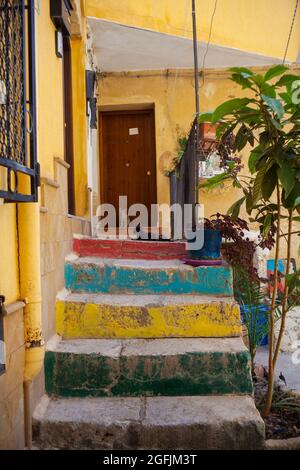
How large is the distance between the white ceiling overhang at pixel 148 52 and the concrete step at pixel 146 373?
4075 millimetres

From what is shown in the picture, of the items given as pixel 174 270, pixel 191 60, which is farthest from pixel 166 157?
pixel 174 270

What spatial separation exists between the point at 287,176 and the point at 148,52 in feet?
14.6

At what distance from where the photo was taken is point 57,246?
2.83 m

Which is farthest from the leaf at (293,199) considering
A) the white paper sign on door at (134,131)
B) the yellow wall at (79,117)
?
the white paper sign on door at (134,131)

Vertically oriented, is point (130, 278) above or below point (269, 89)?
below

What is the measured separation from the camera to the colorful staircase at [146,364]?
6.98 feet

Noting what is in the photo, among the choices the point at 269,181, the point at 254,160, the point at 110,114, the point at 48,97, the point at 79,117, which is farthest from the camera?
the point at 110,114

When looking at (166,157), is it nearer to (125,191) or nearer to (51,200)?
(125,191)

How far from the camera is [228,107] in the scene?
7.25 feet

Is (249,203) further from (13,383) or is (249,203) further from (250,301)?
(13,383)

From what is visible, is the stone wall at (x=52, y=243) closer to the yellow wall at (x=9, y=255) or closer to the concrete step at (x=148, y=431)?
the concrete step at (x=148, y=431)

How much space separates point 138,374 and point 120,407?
0.71 ft

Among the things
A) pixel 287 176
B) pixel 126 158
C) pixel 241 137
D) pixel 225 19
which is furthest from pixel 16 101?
pixel 126 158

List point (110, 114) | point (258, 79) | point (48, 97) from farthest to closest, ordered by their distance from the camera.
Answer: point (110, 114) < point (48, 97) < point (258, 79)
